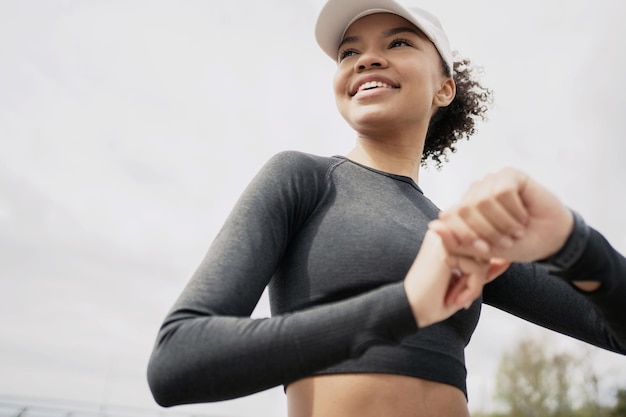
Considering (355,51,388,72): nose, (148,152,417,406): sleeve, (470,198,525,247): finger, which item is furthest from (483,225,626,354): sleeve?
(355,51,388,72): nose

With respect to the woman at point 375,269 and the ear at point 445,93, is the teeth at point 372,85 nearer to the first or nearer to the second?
the woman at point 375,269

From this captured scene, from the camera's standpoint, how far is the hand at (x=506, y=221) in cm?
123

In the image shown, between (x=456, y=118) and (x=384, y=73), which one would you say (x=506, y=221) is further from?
(x=456, y=118)

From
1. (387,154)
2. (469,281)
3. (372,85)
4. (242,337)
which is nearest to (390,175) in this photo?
(387,154)

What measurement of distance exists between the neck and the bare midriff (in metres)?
1.02

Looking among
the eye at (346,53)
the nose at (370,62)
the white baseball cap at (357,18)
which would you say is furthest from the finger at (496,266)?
the eye at (346,53)

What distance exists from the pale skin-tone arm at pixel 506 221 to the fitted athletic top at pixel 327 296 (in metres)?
0.16

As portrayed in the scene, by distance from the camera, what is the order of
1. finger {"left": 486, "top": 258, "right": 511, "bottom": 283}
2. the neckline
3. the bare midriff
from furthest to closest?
1. the neckline
2. the bare midriff
3. finger {"left": 486, "top": 258, "right": 511, "bottom": 283}

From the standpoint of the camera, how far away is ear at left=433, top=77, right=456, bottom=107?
2710 millimetres

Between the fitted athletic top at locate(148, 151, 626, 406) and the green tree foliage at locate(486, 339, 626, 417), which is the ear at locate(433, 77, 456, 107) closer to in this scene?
the fitted athletic top at locate(148, 151, 626, 406)

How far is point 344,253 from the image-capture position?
5.73 ft

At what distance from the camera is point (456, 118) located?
3.35 m

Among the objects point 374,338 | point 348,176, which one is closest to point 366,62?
point 348,176

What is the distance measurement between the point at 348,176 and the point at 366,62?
0.57 m
